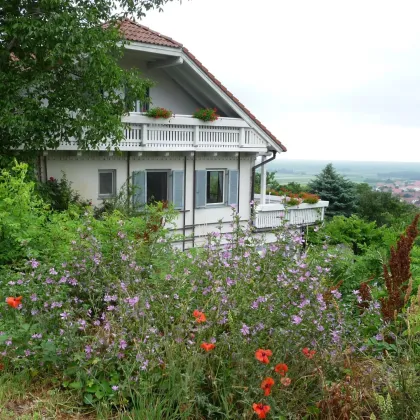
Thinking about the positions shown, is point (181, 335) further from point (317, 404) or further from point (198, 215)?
point (198, 215)

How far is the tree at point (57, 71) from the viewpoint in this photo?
33.1ft

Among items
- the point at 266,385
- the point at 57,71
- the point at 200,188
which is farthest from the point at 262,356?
the point at 200,188

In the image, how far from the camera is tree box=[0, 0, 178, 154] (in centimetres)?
1008

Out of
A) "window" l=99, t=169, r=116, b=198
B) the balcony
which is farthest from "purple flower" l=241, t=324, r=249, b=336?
"window" l=99, t=169, r=116, b=198

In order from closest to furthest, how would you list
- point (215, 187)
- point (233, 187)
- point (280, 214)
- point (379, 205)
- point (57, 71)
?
point (57, 71), point (233, 187), point (215, 187), point (280, 214), point (379, 205)

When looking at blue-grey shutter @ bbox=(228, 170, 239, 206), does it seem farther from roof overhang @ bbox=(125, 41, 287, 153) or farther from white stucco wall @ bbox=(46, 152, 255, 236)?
roof overhang @ bbox=(125, 41, 287, 153)

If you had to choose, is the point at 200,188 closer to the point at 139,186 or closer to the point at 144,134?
the point at 139,186

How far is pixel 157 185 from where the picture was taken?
58.1ft

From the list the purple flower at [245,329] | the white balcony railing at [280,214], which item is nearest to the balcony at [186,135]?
the white balcony railing at [280,214]

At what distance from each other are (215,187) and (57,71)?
9.00 m

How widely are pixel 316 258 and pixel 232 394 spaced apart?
168 cm

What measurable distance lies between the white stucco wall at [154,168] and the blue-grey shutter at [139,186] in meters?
0.33

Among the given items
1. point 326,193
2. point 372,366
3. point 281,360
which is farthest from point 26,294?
point 326,193

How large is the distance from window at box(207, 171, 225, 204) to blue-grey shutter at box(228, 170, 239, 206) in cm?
38
